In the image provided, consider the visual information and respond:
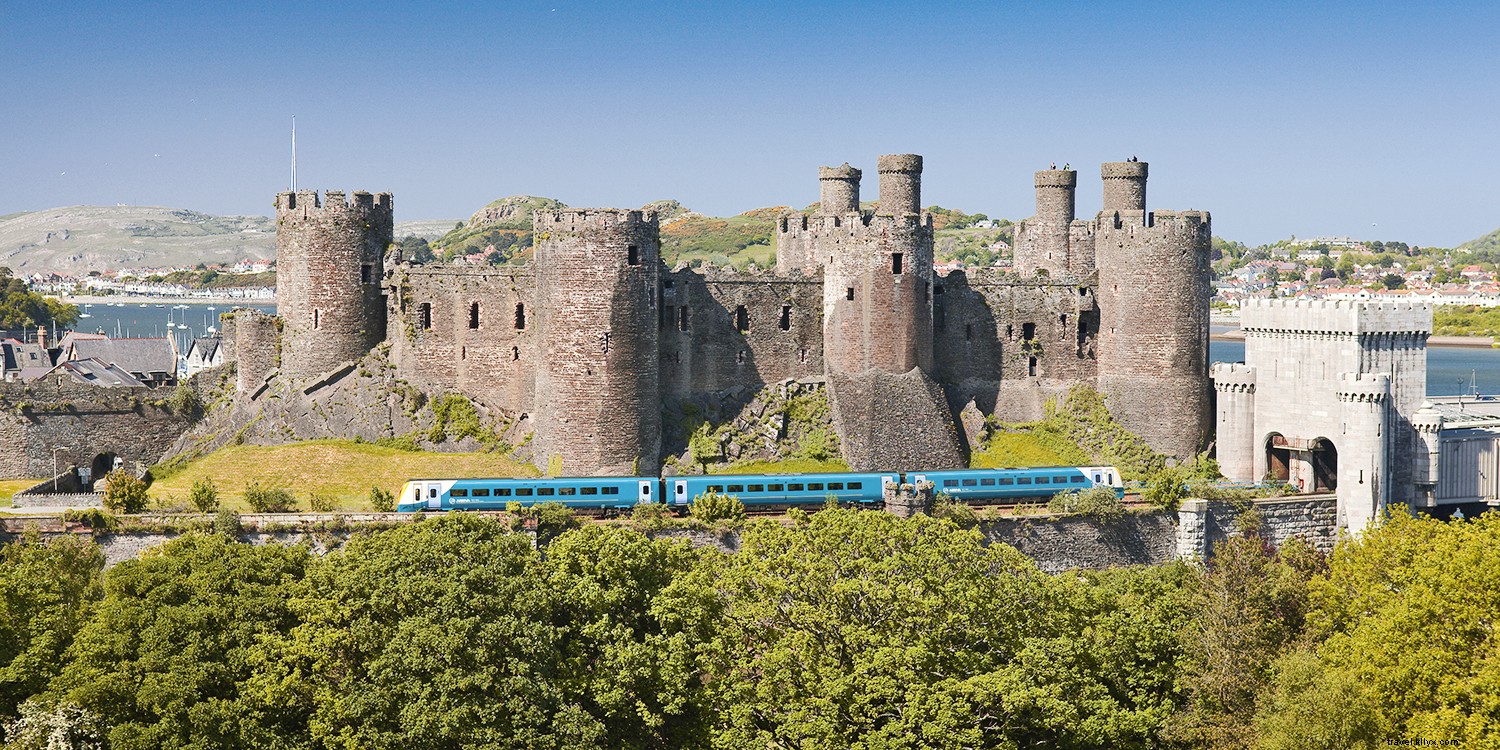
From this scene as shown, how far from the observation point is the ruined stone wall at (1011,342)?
64.1 meters

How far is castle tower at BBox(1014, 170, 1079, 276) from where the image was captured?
2601 inches

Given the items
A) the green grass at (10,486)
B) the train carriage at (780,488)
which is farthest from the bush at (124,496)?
the train carriage at (780,488)

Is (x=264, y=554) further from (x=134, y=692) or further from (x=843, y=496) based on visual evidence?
(x=843, y=496)

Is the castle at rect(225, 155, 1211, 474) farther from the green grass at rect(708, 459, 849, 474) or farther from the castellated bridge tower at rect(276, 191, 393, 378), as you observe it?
the green grass at rect(708, 459, 849, 474)

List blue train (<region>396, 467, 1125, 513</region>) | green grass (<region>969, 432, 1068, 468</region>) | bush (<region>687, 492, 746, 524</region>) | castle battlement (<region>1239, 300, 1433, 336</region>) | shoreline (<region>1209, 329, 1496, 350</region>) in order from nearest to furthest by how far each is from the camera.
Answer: bush (<region>687, 492, 746, 524</region>) → blue train (<region>396, 467, 1125, 513</region>) → castle battlement (<region>1239, 300, 1433, 336</region>) → green grass (<region>969, 432, 1068, 468</region>) → shoreline (<region>1209, 329, 1496, 350</region>)

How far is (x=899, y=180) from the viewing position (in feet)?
216

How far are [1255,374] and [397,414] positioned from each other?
33460 mm

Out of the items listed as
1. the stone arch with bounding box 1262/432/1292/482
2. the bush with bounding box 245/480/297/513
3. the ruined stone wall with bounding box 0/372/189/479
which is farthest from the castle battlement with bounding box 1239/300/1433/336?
the ruined stone wall with bounding box 0/372/189/479

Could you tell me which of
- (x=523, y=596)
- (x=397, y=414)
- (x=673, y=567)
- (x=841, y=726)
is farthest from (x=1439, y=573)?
(x=397, y=414)

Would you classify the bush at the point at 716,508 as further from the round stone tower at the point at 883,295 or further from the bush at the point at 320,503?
the bush at the point at 320,503

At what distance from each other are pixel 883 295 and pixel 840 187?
7.60 metres

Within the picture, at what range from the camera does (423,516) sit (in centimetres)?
4616

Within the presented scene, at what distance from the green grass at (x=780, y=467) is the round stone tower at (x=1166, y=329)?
12.7m

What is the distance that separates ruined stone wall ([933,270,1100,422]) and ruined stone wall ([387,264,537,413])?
1728 centimetres
